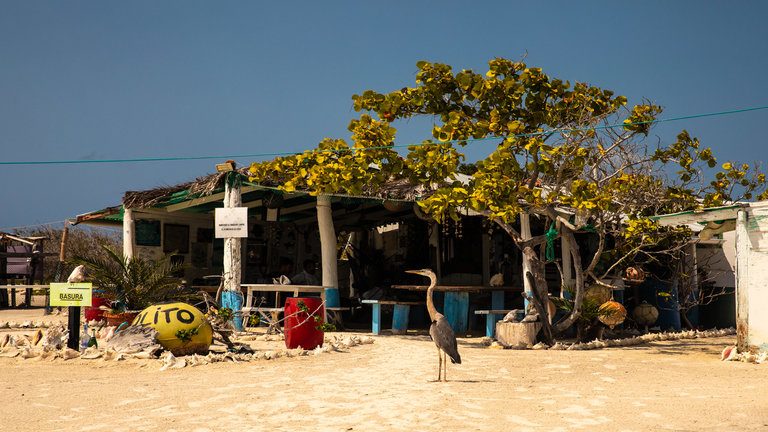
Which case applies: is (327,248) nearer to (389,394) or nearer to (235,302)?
(235,302)

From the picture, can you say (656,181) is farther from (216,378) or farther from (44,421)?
(44,421)

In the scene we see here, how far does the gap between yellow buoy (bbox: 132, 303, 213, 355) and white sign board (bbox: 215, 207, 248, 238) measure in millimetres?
3496

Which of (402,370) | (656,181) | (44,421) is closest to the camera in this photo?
(44,421)

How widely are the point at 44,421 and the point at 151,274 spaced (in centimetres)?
617

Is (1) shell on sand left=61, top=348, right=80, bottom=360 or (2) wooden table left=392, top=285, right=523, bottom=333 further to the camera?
(2) wooden table left=392, top=285, right=523, bottom=333

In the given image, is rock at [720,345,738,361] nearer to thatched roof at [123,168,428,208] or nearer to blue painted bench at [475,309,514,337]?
blue painted bench at [475,309,514,337]

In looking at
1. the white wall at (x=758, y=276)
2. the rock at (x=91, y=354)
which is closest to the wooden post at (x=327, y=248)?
the rock at (x=91, y=354)

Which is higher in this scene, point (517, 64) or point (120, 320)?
point (517, 64)

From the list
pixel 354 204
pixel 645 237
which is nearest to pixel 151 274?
pixel 354 204

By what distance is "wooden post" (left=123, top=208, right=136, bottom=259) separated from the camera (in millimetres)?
16469

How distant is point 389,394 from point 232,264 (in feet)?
22.7

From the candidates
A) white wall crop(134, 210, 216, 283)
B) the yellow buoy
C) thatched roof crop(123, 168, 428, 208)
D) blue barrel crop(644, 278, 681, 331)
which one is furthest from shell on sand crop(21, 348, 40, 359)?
blue barrel crop(644, 278, 681, 331)

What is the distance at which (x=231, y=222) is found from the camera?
13.8 meters

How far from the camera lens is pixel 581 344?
1226 centimetres
